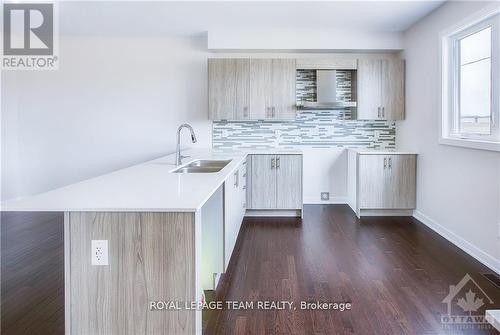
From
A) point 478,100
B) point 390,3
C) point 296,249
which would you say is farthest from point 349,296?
point 390,3

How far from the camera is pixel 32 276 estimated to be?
3.11 metres

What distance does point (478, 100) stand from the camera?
12.5 ft

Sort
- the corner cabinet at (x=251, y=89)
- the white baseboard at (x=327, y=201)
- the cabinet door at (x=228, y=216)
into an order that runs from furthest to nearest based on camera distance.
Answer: the white baseboard at (x=327, y=201) → the corner cabinet at (x=251, y=89) → the cabinet door at (x=228, y=216)

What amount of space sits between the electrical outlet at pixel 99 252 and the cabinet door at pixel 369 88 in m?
4.39

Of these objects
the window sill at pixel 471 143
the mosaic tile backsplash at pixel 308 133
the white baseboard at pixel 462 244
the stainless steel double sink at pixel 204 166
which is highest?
the mosaic tile backsplash at pixel 308 133

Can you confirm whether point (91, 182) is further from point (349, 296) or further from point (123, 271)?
point (349, 296)

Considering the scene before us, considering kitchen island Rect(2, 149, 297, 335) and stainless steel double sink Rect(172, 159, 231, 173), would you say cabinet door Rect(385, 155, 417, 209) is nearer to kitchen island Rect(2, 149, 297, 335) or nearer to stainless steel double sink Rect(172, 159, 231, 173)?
stainless steel double sink Rect(172, 159, 231, 173)

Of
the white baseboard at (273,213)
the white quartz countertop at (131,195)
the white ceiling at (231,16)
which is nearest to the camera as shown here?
the white quartz countertop at (131,195)

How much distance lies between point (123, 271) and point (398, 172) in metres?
4.11

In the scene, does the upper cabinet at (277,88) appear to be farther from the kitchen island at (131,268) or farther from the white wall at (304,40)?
the kitchen island at (131,268)

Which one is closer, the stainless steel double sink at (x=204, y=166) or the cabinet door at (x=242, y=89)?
the stainless steel double sink at (x=204, y=166)

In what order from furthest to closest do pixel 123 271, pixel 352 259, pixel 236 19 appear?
pixel 236 19
pixel 352 259
pixel 123 271

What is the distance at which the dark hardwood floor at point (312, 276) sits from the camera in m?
2.41

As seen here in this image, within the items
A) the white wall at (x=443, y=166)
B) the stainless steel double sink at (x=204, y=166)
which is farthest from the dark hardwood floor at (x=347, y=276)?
the stainless steel double sink at (x=204, y=166)
